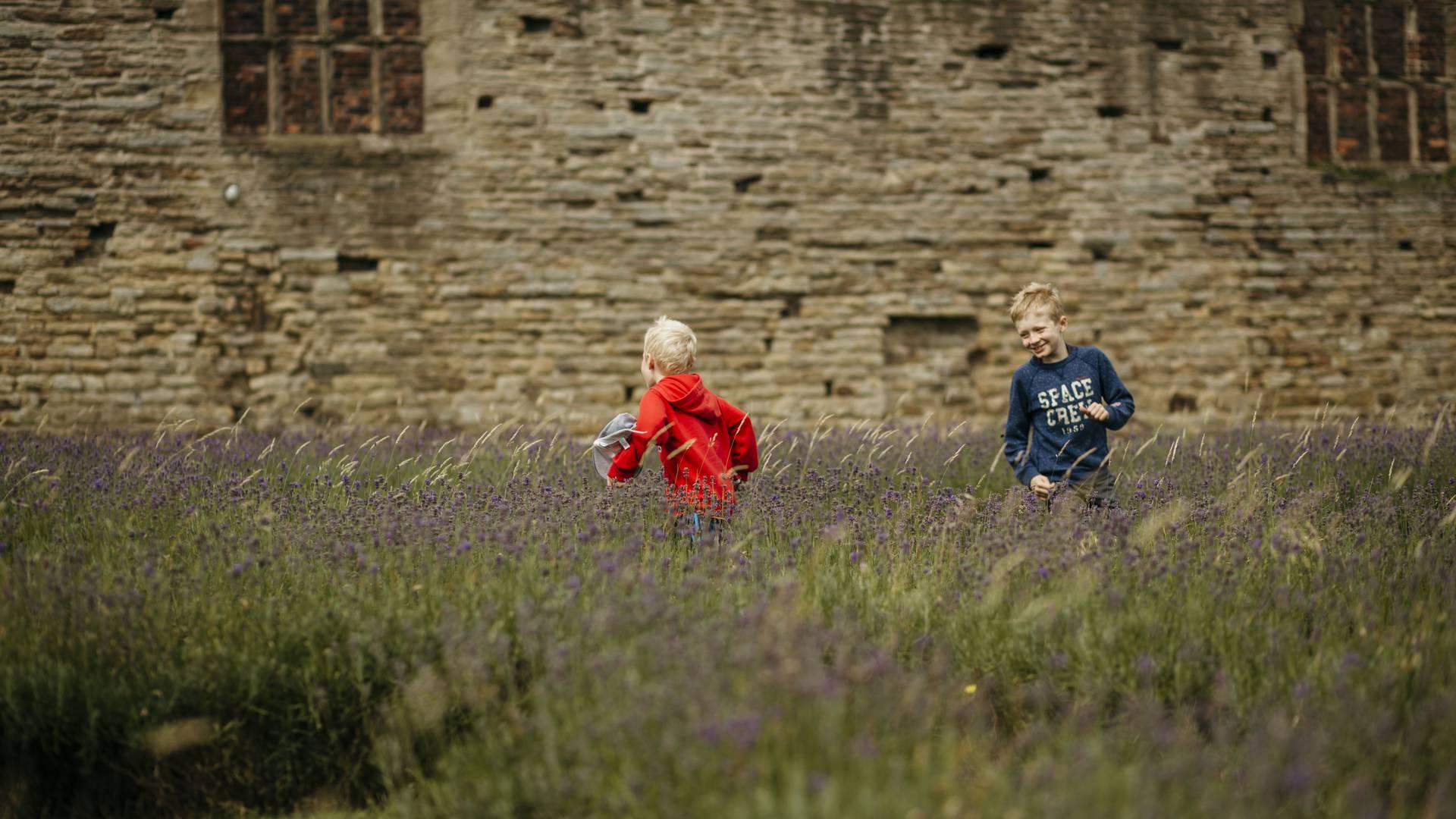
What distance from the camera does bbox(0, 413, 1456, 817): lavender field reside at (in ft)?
7.54

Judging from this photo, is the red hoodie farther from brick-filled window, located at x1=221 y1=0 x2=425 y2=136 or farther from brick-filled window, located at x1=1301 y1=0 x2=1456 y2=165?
brick-filled window, located at x1=1301 y1=0 x2=1456 y2=165

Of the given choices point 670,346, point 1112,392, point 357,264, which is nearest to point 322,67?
point 357,264

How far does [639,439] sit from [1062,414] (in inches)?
69.6

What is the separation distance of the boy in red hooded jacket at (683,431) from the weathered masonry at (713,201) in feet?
16.7

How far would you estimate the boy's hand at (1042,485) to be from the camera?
416cm

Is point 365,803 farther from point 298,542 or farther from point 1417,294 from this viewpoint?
point 1417,294

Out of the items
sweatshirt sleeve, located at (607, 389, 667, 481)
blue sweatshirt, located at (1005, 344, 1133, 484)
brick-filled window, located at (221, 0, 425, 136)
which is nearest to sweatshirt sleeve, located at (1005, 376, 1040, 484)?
blue sweatshirt, located at (1005, 344, 1133, 484)

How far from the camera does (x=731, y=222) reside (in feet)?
30.9

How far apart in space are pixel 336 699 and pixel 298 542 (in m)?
0.90

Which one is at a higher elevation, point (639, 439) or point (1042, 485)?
point (639, 439)

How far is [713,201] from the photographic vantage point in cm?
938

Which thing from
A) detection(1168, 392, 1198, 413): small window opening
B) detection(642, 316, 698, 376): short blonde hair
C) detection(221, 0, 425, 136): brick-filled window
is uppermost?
detection(221, 0, 425, 136): brick-filled window

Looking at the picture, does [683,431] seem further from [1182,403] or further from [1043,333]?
[1182,403]

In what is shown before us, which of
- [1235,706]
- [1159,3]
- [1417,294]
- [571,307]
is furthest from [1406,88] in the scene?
[1235,706]
